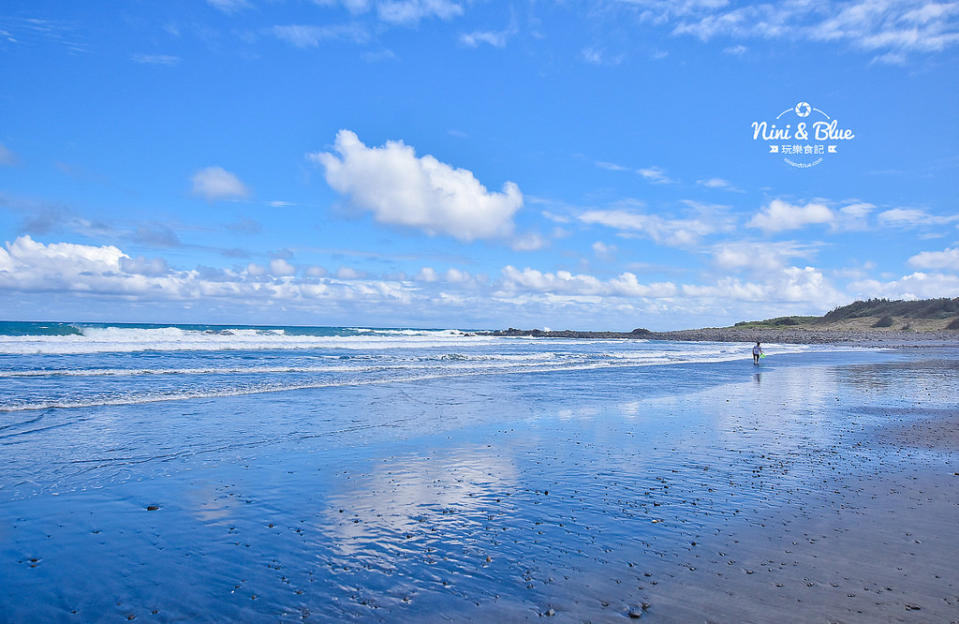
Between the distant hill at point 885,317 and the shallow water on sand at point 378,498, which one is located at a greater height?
the distant hill at point 885,317

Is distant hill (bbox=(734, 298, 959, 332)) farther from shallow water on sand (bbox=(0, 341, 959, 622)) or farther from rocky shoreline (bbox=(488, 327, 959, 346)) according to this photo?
shallow water on sand (bbox=(0, 341, 959, 622))

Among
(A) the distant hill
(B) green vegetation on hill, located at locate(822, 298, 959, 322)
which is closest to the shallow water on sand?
(A) the distant hill

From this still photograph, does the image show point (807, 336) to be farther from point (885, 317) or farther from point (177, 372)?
point (177, 372)

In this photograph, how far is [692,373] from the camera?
31.6 metres

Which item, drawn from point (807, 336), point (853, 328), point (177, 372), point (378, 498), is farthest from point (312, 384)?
point (853, 328)

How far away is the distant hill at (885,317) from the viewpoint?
323 feet

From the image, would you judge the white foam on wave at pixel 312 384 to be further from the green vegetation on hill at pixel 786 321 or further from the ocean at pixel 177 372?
the green vegetation on hill at pixel 786 321

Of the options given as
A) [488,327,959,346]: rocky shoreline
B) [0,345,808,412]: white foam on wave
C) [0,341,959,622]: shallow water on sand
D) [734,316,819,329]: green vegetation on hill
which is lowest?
[0,341,959,622]: shallow water on sand

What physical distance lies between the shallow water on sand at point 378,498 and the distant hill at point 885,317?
104 m

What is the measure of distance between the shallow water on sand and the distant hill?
4085 inches

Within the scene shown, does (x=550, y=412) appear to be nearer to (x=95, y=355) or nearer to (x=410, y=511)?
(x=410, y=511)

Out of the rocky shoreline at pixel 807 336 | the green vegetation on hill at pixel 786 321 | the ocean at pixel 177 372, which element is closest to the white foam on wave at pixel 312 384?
the ocean at pixel 177 372

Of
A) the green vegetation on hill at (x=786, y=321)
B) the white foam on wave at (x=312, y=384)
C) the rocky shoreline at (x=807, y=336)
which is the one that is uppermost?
the green vegetation on hill at (x=786, y=321)

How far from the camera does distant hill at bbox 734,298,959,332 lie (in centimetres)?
9856
